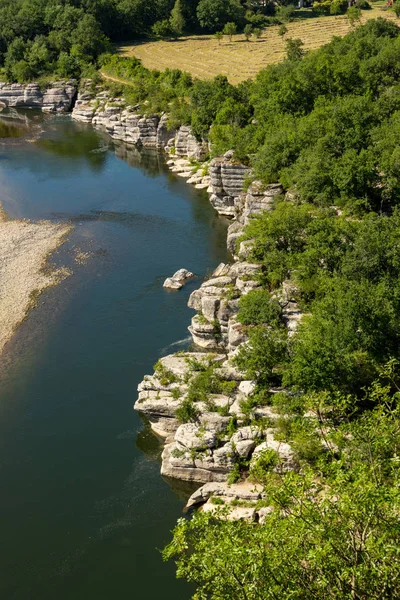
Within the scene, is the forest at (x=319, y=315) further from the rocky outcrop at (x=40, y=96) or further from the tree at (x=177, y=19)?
the tree at (x=177, y=19)

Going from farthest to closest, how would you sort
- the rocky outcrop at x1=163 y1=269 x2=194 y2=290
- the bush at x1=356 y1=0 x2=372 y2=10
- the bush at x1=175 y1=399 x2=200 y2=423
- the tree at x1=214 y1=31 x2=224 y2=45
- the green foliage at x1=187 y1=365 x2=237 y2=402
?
1. the bush at x1=356 y1=0 x2=372 y2=10
2. the tree at x1=214 y1=31 x2=224 y2=45
3. the rocky outcrop at x1=163 y1=269 x2=194 y2=290
4. the green foliage at x1=187 y1=365 x2=237 y2=402
5. the bush at x1=175 y1=399 x2=200 y2=423

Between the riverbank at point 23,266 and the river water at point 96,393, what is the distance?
1.28 metres

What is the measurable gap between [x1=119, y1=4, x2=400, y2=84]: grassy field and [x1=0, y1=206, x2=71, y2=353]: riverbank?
58225mm

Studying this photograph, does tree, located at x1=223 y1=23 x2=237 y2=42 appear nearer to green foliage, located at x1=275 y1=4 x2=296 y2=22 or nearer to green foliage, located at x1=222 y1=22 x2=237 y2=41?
green foliage, located at x1=222 y1=22 x2=237 y2=41

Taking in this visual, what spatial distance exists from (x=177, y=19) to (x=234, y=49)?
2171 centimetres

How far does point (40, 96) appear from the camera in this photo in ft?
416

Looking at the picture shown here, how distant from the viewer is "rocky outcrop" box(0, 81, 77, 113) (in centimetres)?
12475

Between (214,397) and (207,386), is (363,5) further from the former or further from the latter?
(214,397)

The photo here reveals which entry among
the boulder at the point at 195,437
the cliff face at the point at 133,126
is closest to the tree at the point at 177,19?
the cliff face at the point at 133,126

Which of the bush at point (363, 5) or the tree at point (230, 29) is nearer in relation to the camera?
the tree at point (230, 29)

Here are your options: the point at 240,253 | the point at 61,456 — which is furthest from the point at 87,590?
the point at 240,253

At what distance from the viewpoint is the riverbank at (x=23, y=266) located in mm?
56344

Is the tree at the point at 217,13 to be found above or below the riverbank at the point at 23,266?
above

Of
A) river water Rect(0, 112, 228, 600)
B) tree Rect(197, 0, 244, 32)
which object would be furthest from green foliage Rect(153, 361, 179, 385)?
tree Rect(197, 0, 244, 32)
